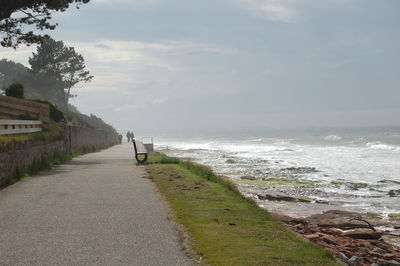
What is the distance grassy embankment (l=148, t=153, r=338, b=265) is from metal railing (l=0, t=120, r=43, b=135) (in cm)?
549

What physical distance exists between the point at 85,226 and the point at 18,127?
1035 cm

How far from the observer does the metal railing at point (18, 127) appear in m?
15.4

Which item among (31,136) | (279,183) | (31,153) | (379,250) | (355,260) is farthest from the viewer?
(279,183)

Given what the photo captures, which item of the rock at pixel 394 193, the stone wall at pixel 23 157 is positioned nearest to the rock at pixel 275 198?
the rock at pixel 394 193

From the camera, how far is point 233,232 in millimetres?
8141

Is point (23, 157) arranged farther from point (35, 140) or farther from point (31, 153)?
point (35, 140)

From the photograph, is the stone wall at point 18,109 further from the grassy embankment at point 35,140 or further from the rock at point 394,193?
the rock at point 394,193

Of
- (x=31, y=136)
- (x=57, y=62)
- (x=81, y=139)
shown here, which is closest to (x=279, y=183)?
(x=31, y=136)

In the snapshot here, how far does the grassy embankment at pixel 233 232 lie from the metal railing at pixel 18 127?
5.49 meters

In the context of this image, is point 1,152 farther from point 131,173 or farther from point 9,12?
point 9,12

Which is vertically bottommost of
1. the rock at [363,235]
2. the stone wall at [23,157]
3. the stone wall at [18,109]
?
the rock at [363,235]

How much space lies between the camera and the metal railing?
15.4 metres

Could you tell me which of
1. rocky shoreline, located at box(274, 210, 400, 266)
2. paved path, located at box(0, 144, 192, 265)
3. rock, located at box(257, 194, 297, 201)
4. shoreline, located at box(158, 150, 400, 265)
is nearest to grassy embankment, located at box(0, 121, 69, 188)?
paved path, located at box(0, 144, 192, 265)

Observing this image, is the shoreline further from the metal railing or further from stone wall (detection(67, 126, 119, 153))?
stone wall (detection(67, 126, 119, 153))
